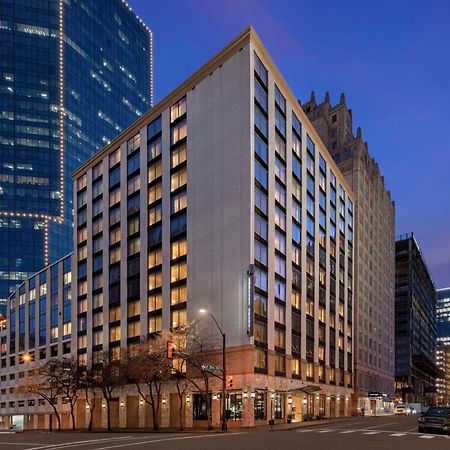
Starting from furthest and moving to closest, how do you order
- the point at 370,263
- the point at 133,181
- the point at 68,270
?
1. the point at 370,263
2. the point at 68,270
3. the point at 133,181

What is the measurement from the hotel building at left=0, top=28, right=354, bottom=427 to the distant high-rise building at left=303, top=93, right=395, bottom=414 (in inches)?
579

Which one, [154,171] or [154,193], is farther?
[154,171]

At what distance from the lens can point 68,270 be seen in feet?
315

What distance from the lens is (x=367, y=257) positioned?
11438cm

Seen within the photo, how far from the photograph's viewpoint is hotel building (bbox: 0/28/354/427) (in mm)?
59125

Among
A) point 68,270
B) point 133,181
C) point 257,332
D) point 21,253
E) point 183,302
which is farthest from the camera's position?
point 21,253

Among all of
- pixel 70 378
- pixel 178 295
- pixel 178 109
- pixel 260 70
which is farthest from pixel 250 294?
pixel 70 378

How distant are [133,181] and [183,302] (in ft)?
77.4

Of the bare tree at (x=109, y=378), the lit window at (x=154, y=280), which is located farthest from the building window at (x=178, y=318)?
the bare tree at (x=109, y=378)

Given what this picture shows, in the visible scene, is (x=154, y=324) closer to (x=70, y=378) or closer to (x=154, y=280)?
(x=154, y=280)

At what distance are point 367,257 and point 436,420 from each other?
8132 cm

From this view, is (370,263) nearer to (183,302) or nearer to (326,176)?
(326,176)

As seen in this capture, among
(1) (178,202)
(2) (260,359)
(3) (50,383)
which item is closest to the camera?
(2) (260,359)

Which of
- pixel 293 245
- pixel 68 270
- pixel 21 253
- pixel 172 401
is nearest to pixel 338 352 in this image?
pixel 293 245
